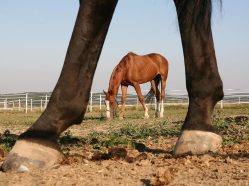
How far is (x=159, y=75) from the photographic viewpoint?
1761cm

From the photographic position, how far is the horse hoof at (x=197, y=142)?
9.22 feet

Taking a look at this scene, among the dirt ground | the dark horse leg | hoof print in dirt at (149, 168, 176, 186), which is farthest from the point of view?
the dark horse leg

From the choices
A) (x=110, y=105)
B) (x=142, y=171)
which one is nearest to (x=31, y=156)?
(x=142, y=171)

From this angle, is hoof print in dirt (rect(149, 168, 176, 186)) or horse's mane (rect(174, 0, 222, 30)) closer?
hoof print in dirt (rect(149, 168, 176, 186))

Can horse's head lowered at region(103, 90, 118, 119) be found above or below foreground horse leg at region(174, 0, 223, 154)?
below

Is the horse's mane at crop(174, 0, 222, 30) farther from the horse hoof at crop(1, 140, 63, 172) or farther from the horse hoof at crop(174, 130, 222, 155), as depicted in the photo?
the horse hoof at crop(1, 140, 63, 172)

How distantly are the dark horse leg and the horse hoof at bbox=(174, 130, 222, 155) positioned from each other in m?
0.61

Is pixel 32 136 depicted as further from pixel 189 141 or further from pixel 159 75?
pixel 159 75

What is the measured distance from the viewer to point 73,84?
2668 mm

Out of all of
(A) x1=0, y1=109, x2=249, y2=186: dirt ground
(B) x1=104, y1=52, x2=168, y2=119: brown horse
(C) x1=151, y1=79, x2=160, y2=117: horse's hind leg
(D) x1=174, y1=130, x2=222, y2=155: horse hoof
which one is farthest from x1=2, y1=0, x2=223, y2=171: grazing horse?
(C) x1=151, y1=79, x2=160, y2=117: horse's hind leg

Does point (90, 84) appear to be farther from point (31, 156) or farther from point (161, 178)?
point (161, 178)

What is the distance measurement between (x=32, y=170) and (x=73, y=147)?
4.34 ft

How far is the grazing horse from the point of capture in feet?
8.52

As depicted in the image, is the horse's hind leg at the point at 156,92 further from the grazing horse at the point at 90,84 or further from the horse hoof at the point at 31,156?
the horse hoof at the point at 31,156
